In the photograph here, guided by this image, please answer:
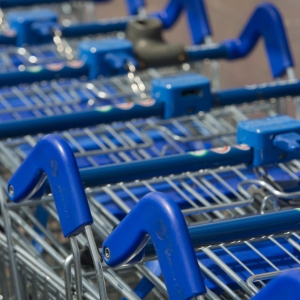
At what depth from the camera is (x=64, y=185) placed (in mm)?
1188

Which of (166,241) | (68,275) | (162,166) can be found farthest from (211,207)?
(166,241)

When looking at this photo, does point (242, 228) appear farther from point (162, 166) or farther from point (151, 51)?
point (151, 51)

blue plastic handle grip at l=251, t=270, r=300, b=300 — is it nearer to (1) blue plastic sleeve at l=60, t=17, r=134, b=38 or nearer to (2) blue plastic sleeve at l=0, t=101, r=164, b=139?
(2) blue plastic sleeve at l=0, t=101, r=164, b=139

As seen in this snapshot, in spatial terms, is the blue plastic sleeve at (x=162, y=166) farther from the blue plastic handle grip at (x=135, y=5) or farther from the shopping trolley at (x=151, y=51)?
the blue plastic handle grip at (x=135, y=5)

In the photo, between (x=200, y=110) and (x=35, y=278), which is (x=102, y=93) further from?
(x=35, y=278)

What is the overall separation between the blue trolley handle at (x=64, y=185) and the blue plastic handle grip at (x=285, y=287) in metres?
0.37

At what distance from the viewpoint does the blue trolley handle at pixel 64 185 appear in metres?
1.17

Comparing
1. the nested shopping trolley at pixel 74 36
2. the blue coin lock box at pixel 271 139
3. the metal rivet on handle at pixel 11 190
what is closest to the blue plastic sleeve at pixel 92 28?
the nested shopping trolley at pixel 74 36

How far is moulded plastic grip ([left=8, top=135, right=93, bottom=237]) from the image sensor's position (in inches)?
46.0

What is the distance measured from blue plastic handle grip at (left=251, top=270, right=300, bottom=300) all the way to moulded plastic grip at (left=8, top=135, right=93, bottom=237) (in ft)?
1.25

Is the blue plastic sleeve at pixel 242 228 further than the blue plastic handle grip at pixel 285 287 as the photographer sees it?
Yes

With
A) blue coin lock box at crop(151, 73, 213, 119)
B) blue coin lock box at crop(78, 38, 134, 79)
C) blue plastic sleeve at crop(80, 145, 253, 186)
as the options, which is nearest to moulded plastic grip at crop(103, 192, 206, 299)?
blue plastic sleeve at crop(80, 145, 253, 186)

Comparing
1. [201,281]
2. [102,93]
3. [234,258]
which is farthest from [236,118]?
[201,281]

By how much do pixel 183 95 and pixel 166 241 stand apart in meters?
0.78
